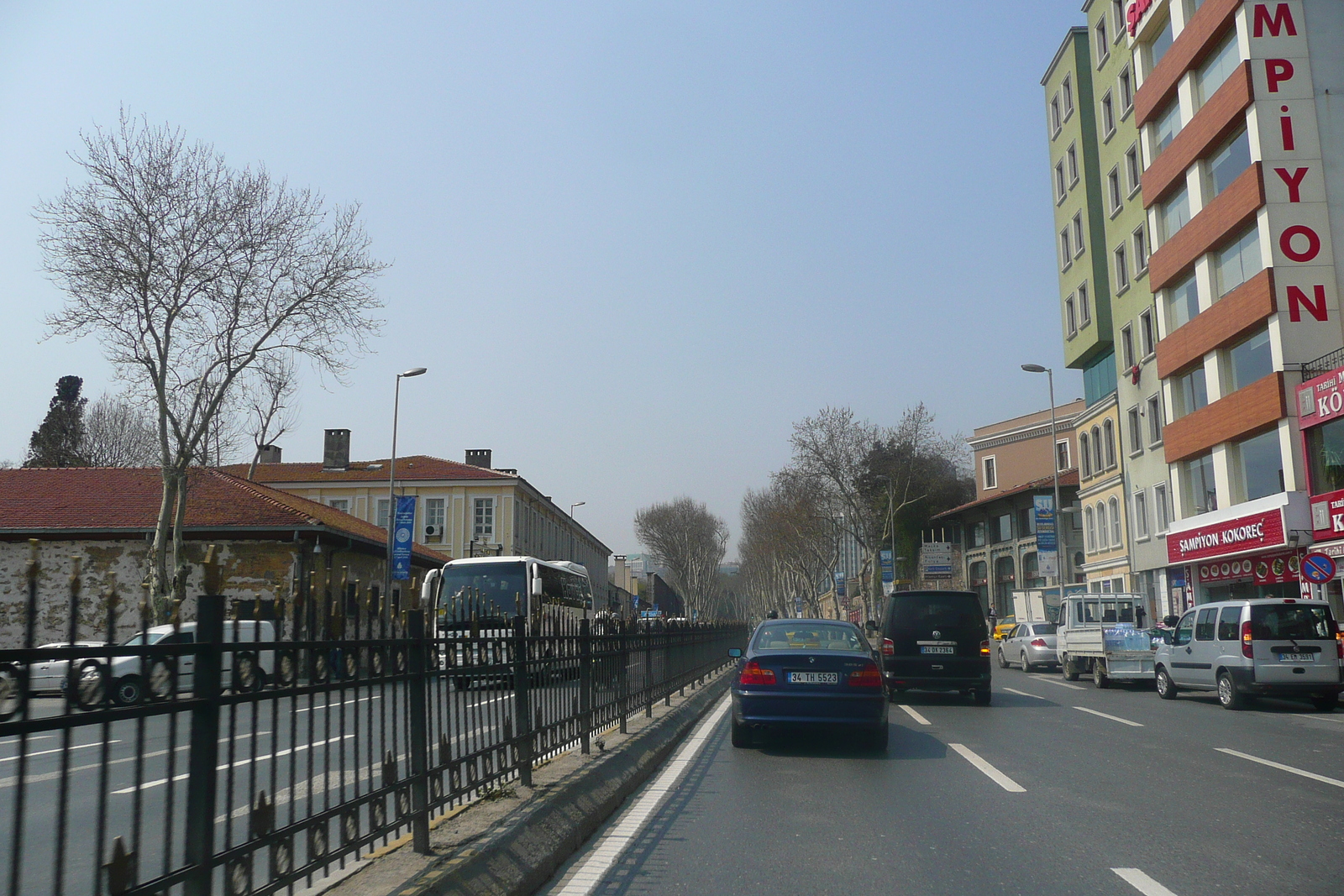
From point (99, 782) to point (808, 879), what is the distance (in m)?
4.04

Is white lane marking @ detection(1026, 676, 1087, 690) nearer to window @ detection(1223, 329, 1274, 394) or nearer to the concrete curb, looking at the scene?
window @ detection(1223, 329, 1274, 394)

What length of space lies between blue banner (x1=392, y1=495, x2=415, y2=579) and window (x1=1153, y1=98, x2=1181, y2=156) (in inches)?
1137

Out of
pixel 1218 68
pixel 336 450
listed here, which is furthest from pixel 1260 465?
pixel 336 450

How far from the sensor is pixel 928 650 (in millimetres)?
17516

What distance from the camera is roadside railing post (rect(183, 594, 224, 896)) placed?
3271 mm

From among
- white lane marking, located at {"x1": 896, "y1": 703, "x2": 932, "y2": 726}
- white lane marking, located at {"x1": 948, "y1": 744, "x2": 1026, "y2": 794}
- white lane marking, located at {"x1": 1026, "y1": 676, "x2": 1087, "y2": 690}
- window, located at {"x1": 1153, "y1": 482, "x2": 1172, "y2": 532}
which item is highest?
window, located at {"x1": 1153, "y1": 482, "x2": 1172, "y2": 532}

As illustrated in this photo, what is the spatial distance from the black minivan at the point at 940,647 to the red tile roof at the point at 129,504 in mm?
19659

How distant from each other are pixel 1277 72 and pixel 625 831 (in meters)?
31.2

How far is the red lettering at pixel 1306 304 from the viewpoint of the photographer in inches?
1095

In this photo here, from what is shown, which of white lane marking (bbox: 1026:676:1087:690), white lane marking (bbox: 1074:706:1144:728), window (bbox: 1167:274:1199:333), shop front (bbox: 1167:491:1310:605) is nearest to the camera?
white lane marking (bbox: 1074:706:1144:728)

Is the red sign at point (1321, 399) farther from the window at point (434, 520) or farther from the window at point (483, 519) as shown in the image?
the window at point (434, 520)

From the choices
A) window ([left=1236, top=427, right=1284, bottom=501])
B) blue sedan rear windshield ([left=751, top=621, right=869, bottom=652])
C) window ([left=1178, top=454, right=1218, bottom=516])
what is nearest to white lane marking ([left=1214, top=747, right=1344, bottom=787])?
blue sedan rear windshield ([left=751, top=621, right=869, bottom=652])

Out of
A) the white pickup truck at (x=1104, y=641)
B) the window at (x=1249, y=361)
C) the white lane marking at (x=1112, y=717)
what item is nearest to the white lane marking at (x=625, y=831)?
the white lane marking at (x=1112, y=717)

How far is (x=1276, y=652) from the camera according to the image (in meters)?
17.2
